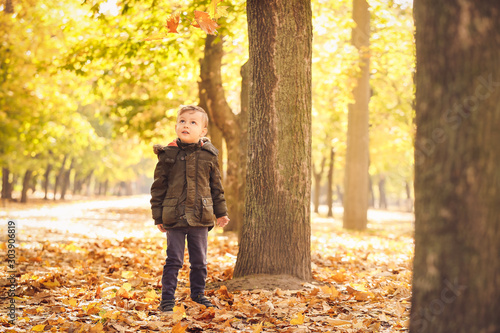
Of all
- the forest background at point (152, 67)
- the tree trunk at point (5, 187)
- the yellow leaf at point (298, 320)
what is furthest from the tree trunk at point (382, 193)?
the yellow leaf at point (298, 320)

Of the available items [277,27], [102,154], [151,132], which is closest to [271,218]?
[277,27]

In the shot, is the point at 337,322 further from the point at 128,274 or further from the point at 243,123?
the point at 243,123

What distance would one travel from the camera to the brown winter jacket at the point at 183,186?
4074 millimetres

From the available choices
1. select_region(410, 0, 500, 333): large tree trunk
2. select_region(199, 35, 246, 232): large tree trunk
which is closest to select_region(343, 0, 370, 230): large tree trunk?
select_region(199, 35, 246, 232): large tree trunk

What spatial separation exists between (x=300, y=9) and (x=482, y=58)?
314 centimetres

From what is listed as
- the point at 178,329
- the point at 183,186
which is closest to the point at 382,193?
the point at 183,186

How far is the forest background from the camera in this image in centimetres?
902

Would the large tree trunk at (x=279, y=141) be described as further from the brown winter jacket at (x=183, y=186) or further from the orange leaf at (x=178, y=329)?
the orange leaf at (x=178, y=329)

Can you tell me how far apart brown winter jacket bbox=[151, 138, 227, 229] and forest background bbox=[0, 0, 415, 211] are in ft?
3.77

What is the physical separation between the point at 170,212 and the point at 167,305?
86 cm

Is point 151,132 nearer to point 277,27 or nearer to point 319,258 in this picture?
point 319,258

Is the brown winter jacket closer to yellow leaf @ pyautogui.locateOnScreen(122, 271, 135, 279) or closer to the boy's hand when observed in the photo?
the boy's hand

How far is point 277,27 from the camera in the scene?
4.77 meters

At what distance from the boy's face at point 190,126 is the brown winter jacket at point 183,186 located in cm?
7
